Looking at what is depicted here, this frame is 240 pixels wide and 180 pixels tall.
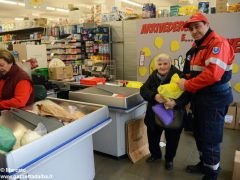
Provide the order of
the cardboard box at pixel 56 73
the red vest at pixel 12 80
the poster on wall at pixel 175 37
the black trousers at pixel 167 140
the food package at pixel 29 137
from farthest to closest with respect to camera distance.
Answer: the cardboard box at pixel 56 73, the poster on wall at pixel 175 37, the black trousers at pixel 167 140, the red vest at pixel 12 80, the food package at pixel 29 137

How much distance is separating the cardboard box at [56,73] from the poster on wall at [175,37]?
1.67 meters

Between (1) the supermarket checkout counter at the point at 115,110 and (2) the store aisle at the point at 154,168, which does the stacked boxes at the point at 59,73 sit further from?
(2) the store aisle at the point at 154,168

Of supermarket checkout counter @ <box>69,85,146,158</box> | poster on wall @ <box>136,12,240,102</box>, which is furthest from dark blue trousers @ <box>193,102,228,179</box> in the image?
poster on wall @ <box>136,12,240,102</box>

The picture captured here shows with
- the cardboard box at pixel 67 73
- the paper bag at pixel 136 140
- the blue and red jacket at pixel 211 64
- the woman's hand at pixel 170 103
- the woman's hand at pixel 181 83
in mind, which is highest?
the blue and red jacket at pixel 211 64

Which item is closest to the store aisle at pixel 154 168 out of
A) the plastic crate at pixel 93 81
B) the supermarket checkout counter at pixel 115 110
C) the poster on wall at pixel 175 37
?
the supermarket checkout counter at pixel 115 110

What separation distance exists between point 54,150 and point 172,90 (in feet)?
4.29

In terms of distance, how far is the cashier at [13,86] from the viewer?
7.34 feet

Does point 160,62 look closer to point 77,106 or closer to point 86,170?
point 77,106

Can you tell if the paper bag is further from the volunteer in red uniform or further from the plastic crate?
the plastic crate

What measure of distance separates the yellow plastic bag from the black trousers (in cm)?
43

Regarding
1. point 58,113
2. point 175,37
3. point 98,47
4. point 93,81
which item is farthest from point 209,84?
point 98,47

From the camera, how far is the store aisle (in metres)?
2.61

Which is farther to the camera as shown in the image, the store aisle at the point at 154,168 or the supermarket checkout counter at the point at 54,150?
the store aisle at the point at 154,168

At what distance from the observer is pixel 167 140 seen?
2.63 metres
